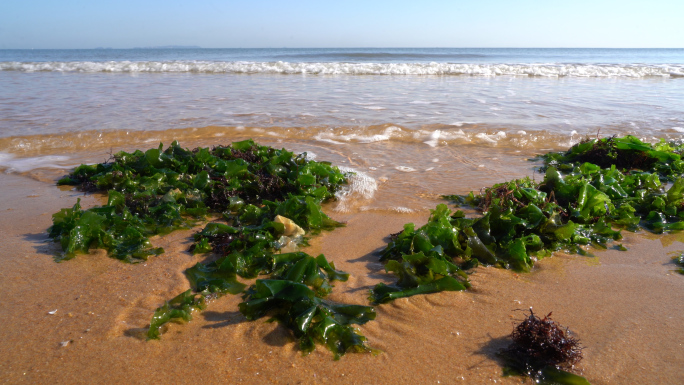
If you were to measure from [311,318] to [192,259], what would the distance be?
100 cm

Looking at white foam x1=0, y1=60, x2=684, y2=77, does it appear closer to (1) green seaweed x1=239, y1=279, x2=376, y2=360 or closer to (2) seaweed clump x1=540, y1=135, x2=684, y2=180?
(2) seaweed clump x1=540, y1=135, x2=684, y2=180

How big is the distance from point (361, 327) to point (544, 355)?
0.71 metres

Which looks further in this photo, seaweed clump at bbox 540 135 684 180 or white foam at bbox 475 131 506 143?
white foam at bbox 475 131 506 143

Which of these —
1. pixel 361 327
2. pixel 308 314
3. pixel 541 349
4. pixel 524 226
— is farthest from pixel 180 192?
pixel 541 349

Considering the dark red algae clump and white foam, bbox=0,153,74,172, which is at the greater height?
white foam, bbox=0,153,74,172

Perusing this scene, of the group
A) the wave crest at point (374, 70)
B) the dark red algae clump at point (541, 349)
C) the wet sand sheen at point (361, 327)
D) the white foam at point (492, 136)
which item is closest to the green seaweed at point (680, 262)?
the wet sand sheen at point (361, 327)

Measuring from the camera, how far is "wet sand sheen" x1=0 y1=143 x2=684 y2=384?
5.19 feet

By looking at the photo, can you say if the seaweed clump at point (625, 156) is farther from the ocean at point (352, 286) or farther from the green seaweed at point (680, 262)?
the green seaweed at point (680, 262)

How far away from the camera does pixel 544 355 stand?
1.59 m

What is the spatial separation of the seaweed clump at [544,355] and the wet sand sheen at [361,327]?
0.20 ft

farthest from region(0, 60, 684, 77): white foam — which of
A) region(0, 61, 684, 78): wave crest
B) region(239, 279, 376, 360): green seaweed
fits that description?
region(239, 279, 376, 360): green seaweed

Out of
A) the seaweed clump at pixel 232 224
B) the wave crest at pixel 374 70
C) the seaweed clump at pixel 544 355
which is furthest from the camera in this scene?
the wave crest at pixel 374 70

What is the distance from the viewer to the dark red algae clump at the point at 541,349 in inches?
62.1

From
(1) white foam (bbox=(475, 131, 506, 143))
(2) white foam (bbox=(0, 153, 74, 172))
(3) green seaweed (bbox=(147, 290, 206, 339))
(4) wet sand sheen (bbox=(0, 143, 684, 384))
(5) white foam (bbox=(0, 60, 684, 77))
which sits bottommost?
(4) wet sand sheen (bbox=(0, 143, 684, 384))
